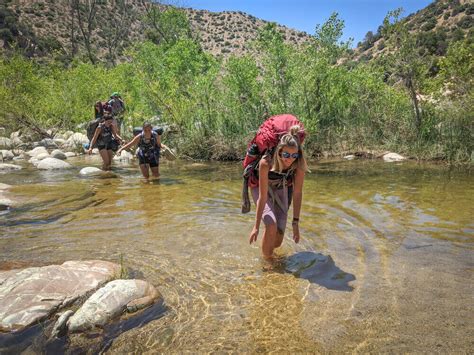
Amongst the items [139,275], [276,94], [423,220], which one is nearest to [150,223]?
[139,275]

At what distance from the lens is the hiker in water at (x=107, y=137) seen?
423 inches

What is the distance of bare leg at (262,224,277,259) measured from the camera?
168 inches

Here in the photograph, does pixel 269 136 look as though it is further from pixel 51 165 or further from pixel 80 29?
pixel 80 29

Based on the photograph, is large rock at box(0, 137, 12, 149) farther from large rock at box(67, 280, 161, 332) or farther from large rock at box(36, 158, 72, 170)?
large rock at box(67, 280, 161, 332)

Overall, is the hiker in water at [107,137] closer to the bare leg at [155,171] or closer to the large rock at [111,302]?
the bare leg at [155,171]

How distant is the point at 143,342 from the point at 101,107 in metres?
9.84

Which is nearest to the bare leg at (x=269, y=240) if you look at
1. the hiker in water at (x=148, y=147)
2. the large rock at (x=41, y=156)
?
the hiker in water at (x=148, y=147)

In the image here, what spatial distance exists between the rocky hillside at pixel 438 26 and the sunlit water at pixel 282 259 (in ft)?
115

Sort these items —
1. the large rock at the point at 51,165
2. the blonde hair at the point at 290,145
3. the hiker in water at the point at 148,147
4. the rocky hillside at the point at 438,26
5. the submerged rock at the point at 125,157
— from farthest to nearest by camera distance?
1. the rocky hillside at the point at 438,26
2. the submerged rock at the point at 125,157
3. the large rock at the point at 51,165
4. the hiker in water at the point at 148,147
5. the blonde hair at the point at 290,145

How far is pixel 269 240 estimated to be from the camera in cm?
441

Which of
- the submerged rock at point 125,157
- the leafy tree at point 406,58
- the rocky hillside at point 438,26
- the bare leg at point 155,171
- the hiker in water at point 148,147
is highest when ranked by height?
the rocky hillside at point 438,26

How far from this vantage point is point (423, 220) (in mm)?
6023

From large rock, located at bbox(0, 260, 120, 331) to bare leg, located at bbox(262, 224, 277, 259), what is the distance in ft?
4.91

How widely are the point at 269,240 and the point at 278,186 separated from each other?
58 centimetres
